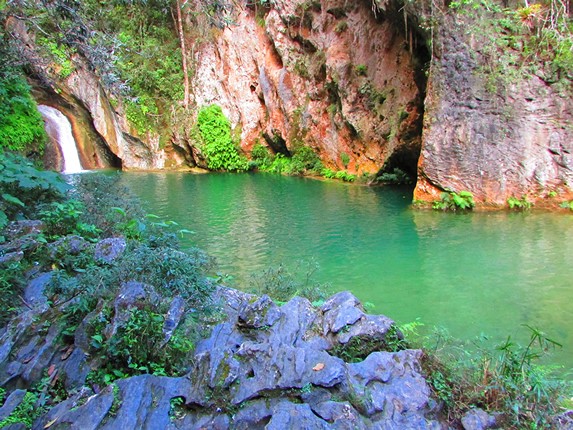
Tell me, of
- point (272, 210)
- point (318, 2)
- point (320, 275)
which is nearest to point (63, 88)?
point (318, 2)

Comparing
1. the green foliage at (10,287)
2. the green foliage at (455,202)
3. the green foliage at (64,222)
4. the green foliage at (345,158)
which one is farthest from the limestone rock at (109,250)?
the green foliage at (345,158)

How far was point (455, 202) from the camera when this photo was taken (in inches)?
412

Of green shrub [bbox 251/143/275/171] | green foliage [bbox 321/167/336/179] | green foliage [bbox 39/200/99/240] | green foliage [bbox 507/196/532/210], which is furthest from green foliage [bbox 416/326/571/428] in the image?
green shrub [bbox 251/143/275/171]

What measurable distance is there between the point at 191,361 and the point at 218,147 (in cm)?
1903

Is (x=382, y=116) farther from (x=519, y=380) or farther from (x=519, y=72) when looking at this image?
(x=519, y=380)

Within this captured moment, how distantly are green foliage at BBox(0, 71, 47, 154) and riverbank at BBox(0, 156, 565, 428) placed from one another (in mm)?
9464

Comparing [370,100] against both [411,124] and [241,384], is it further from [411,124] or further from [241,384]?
[241,384]

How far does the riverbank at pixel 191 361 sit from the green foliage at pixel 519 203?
27.5 ft

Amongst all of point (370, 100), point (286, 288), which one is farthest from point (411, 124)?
point (286, 288)

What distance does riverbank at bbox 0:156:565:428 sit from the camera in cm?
223

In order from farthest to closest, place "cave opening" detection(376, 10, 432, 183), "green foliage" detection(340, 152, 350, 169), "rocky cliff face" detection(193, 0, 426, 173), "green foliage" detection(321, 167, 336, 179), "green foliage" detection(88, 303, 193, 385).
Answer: "green foliage" detection(321, 167, 336, 179)
"green foliage" detection(340, 152, 350, 169)
"rocky cliff face" detection(193, 0, 426, 173)
"cave opening" detection(376, 10, 432, 183)
"green foliage" detection(88, 303, 193, 385)

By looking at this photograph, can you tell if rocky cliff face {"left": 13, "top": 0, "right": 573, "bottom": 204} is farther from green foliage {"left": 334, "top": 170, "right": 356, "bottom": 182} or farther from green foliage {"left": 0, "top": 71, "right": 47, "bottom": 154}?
green foliage {"left": 0, "top": 71, "right": 47, "bottom": 154}

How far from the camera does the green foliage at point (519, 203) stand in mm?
10078

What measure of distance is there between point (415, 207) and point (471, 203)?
4.47ft
